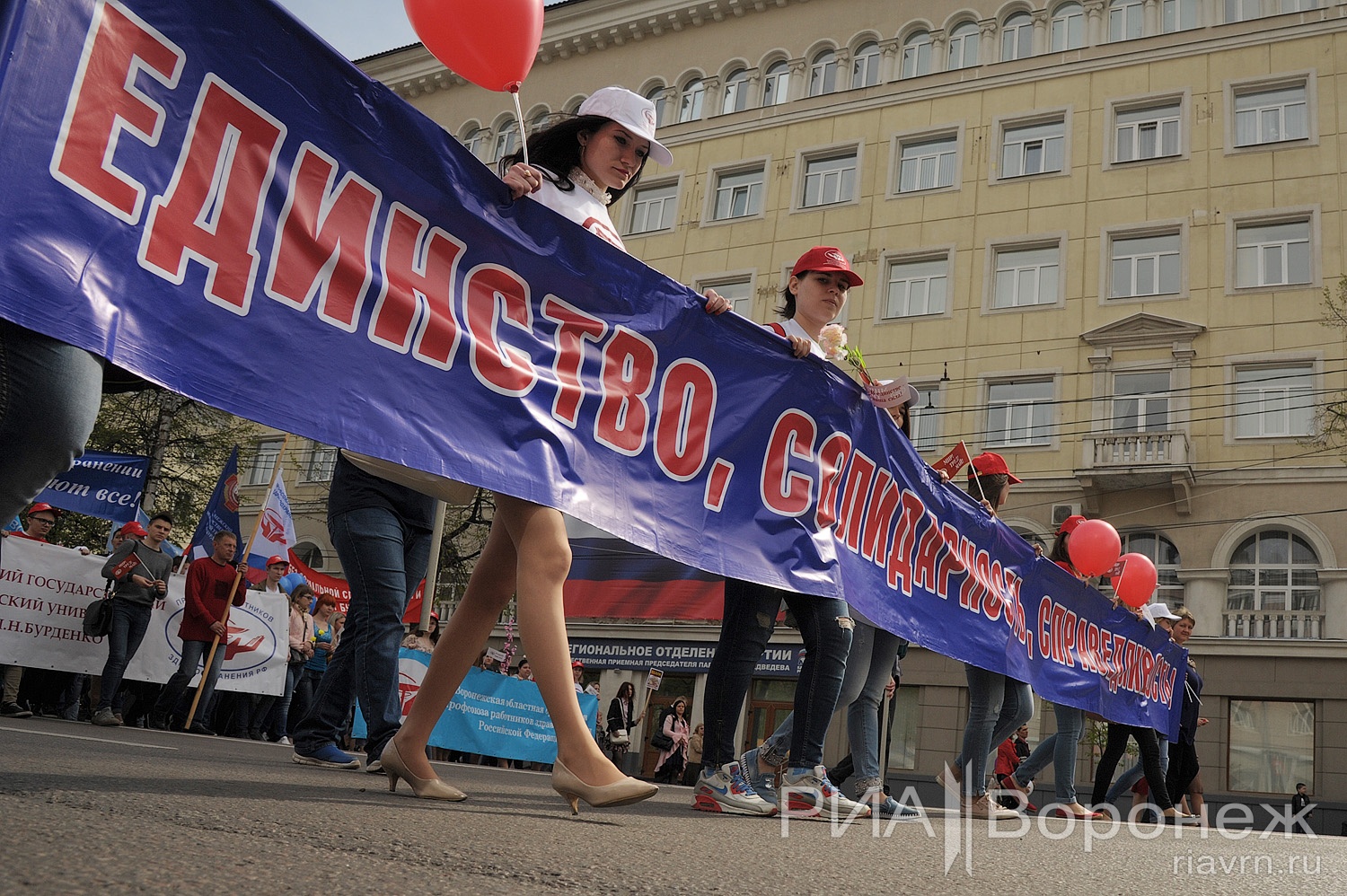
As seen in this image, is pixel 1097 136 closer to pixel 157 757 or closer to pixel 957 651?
pixel 957 651

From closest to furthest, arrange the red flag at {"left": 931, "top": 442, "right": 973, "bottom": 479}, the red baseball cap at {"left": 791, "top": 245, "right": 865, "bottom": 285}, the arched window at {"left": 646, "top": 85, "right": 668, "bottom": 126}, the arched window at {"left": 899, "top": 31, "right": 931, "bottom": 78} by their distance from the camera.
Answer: the red baseball cap at {"left": 791, "top": 245, "right": 865, "bottom": 285}, the red flag at {"left": 931, "top": 442, "right": 973, "bottom": 479}, the arched window at {"left": 899, "top": 31, "right": 931, "bottom": 78}, the arched window at {"left": 646, "top": 85, "right": 668, "bottom": 126}

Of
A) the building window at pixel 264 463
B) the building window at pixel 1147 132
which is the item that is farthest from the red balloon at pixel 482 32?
the building window at pixel 264 463

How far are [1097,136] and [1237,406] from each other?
23.5 feet

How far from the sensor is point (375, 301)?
2701 mm

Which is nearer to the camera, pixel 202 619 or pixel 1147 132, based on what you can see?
pixel 202 619

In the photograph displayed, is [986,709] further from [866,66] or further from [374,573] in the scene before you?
[866,66]

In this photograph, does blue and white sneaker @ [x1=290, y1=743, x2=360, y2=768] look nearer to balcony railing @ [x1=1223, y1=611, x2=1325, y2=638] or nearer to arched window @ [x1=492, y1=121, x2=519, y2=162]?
balcony railing @ [x1=1223, y1=611, x2=1325, y2=638]

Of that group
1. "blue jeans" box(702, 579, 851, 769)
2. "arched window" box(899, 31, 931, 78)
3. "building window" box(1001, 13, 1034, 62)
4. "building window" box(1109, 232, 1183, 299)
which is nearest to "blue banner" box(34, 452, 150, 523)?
"blue jeans" box(702, 579, 851, 769)

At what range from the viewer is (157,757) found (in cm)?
362

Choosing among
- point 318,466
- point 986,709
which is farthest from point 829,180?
point 986,709

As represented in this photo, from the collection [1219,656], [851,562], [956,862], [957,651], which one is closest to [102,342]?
[956,862]

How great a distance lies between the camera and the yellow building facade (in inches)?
844

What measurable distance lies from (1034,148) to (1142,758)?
819 inches

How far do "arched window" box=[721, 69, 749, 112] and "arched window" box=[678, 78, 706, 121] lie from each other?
2.27 feet
